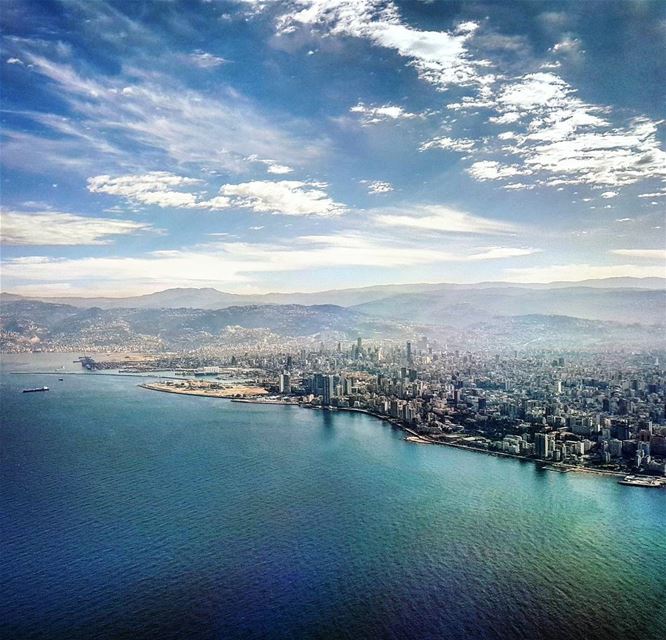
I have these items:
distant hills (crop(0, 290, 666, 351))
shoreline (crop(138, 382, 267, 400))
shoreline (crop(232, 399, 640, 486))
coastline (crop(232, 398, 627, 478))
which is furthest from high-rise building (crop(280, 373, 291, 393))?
distant hills (crop(0, 290, 666, 351))

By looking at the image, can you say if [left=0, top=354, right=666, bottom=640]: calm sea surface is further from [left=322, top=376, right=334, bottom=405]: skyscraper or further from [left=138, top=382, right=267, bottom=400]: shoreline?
[left=138, top=382, right=267, bottom=400]: shoreline

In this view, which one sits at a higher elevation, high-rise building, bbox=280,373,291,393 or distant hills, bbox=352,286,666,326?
Result: distant hills, bbox=352,286,666,326

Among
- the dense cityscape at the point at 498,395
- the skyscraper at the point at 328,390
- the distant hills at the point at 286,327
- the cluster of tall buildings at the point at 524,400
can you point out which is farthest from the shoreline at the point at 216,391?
the distant hills at the point at 286,327

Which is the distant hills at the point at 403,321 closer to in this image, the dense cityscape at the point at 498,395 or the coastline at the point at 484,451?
the dense cityscape at the point at 498,395

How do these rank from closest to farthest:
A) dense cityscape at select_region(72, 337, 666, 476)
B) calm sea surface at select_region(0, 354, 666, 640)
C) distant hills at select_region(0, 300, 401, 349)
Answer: calm sea surface at select_region(0, 354, 666, 640), dense cityscape at select_region(72, 337, 666, 476), distant hills at select_region(0, 300, 401, 349)

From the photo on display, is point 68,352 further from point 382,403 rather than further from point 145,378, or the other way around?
point 382,403

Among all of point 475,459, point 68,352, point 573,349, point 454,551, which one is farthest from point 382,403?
point 68,352
